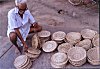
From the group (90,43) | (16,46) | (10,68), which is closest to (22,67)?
(10,68)

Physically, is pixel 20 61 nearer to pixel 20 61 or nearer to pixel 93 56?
pixel 20 61

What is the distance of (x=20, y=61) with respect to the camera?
3207 millimetres

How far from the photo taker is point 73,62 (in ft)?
9.89

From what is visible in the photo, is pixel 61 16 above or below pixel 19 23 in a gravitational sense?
below

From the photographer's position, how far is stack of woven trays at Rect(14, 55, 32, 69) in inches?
123

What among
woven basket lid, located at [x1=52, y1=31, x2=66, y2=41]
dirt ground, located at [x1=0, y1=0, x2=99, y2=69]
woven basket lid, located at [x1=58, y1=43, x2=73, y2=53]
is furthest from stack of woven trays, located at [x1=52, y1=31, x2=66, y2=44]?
dirt ground, located at [x1=0, y1=0, x2=99, y2=69]

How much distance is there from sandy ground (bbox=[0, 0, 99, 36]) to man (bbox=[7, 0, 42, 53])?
79 centimetres

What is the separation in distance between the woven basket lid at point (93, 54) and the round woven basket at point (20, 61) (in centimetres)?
97

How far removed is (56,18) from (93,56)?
2.05 meters

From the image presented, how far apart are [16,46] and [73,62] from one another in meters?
1.10

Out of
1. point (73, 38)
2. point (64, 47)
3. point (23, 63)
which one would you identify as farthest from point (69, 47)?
point (23, 63)

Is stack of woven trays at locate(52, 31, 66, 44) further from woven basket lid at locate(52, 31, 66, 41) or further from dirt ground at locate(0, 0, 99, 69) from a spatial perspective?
dirt ground at locate(0, 0, 99, 69)

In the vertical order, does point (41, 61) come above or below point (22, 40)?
below

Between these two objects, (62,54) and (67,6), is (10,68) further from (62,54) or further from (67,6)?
(67,6)
